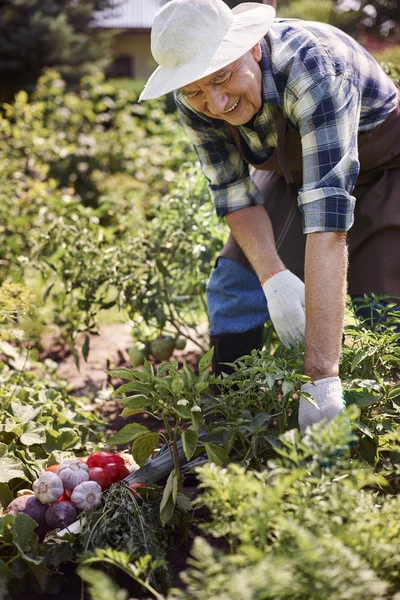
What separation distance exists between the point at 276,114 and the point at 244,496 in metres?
1.27

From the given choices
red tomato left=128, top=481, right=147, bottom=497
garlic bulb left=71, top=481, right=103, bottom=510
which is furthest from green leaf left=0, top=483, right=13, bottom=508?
red tomato left=128, top=481, right=147, bottom=497

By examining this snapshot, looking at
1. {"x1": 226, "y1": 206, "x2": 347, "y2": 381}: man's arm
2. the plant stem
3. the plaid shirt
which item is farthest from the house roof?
the plant stem

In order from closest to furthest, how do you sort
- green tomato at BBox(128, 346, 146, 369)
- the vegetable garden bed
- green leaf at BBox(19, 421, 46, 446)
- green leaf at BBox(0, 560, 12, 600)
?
1. the vegetable garden bed
2. green leaf at BBox(0, 560, 12, 600)
3. green leaf at BBox(19, 421, 46, 446)
4. green tomato at BBox(128, 346, 146, 369)

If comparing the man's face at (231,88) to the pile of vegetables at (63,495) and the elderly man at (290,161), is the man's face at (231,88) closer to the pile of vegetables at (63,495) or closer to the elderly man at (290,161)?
the elderly man at (290,161)

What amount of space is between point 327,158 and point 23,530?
3.99 feet

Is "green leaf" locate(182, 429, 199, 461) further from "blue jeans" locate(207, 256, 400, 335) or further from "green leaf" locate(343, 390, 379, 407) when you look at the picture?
"blue jeans" locate(207, 256, 400, 335)

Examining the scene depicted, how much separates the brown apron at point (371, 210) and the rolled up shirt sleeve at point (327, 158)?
12.3 inches

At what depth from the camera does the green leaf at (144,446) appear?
6.20 feet

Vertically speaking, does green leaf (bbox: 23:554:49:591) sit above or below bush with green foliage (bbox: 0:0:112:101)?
above

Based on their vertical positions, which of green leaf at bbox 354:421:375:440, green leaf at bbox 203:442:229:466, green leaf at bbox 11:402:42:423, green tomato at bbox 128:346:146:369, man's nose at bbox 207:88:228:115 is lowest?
green tomato at bbox 128:346:146:369

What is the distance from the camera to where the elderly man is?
6.27 feet

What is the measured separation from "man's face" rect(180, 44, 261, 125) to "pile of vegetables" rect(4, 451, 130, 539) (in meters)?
1.06

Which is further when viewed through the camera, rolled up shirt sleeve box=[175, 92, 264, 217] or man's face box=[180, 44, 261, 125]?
rolled up shirt sleeve box=[175, 92, 264, 217]

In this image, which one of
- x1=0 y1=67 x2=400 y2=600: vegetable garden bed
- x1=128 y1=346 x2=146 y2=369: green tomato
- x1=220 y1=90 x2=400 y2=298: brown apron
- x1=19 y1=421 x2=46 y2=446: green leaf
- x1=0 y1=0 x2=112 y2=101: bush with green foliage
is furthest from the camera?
x1=0 y1=0 x2=112 y2=101: bush with green foliage
